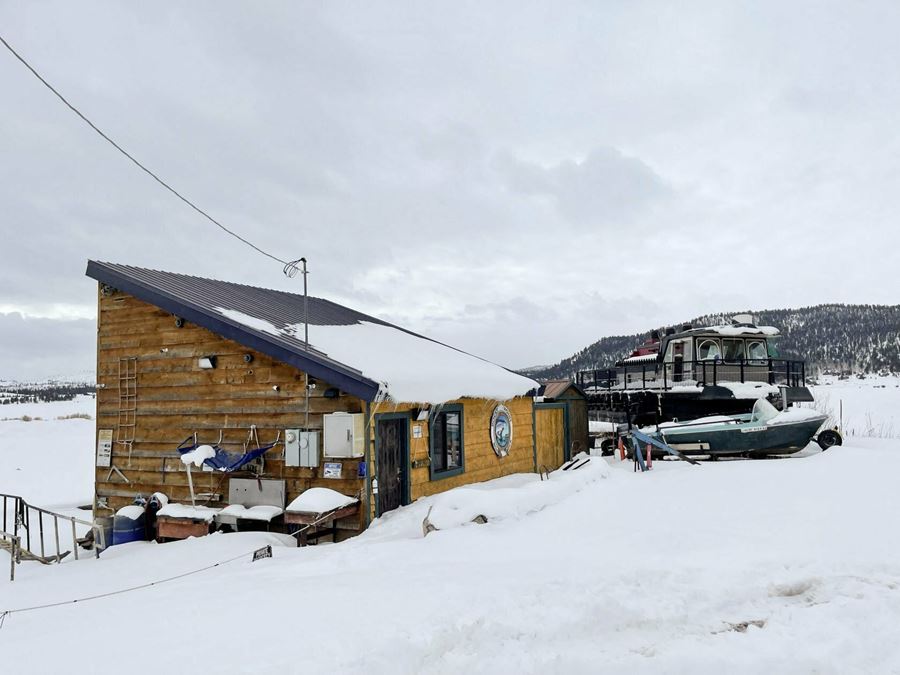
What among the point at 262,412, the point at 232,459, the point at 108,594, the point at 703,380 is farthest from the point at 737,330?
the point at 108,594

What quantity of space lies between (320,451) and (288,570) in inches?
118

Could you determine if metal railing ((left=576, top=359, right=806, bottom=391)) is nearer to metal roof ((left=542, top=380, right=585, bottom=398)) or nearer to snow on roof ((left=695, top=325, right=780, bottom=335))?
snow on roof ((left=695, top=325, right=780, bottom=335))

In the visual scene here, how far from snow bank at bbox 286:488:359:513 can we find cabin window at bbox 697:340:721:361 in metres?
17.7

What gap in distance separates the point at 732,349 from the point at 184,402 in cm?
1988

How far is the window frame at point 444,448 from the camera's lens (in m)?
11.8

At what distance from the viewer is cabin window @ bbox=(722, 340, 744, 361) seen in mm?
23117

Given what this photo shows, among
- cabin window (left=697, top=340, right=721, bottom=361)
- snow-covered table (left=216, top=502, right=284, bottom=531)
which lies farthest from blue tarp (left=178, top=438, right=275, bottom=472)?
cabin window (left=697, top=340, right=721, bottom=361)

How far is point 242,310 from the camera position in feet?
39.4

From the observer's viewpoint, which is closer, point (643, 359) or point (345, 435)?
point (345, 435)

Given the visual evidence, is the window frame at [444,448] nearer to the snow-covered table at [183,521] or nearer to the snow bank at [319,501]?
the snow bank at [319,501]

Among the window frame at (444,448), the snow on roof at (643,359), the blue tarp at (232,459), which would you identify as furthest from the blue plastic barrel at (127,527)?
the snow on roof at (643,359)

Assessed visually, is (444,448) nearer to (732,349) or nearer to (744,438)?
(744,438)

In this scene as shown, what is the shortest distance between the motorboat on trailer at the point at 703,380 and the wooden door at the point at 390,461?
10765mm

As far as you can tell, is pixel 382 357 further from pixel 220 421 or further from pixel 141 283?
pixel 141 283
